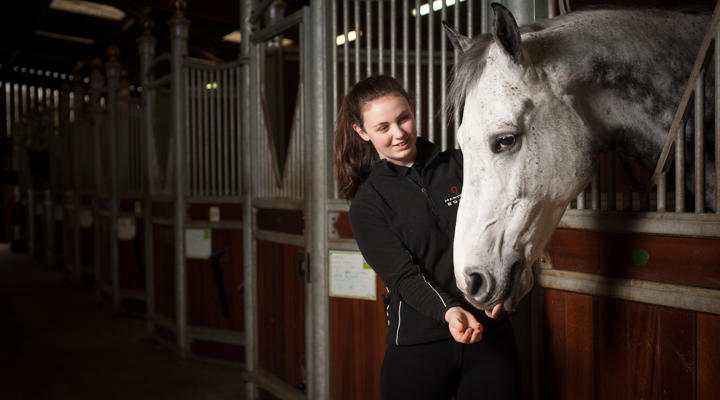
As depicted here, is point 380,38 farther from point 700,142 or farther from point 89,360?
point 89,360

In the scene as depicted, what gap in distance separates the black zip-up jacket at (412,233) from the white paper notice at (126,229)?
389 centimetres

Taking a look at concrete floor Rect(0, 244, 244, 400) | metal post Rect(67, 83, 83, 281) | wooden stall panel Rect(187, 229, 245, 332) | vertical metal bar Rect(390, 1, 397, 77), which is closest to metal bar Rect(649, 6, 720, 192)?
vertical metal bar Rect(390, 1, 397, 77)

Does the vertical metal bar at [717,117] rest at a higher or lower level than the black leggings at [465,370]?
higher

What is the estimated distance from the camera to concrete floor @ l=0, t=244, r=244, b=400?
9.48 feet

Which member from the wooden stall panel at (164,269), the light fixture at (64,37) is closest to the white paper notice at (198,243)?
the wooden stall panel at (164,269)

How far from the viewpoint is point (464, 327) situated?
1.00 m

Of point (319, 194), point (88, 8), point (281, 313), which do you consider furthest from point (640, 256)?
point (88, 8)

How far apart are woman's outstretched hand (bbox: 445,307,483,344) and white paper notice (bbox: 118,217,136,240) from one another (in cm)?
419

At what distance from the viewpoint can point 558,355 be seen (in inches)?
51.6

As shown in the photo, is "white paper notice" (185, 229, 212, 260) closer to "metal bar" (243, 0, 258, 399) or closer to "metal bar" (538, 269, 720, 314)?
"metal bar" (243, 0, 258, 399)

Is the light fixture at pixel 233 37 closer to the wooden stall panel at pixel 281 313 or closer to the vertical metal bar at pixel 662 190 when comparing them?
the wooden stall panel at pixel 281 313

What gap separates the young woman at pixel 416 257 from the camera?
1131mm

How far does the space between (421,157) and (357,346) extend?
854 millimetres

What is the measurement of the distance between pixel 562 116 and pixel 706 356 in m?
0.52
